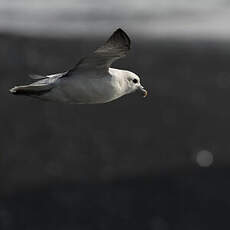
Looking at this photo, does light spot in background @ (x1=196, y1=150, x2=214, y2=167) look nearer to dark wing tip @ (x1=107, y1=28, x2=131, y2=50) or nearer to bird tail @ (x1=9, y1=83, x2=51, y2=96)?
bird tail @ (x1=9, y1=83, x2=51, y2=96)

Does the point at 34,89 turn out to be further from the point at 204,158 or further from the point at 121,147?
the point at 204,158

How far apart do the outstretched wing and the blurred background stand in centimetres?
1452

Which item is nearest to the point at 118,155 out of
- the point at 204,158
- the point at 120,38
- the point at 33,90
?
the point at 204,158

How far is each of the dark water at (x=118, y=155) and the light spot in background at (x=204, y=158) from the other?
0.20 feet

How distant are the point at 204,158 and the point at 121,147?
8.17 ft

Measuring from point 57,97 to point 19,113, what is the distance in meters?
17.2

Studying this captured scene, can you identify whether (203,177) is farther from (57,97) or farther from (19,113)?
(57,97)

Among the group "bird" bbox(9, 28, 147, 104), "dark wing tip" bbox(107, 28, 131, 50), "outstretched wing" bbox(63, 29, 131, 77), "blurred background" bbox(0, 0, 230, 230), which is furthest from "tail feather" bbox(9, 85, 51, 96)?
"blurred background" bbox(0, 0, 230, 230)

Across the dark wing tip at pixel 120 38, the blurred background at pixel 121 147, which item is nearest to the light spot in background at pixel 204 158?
the blurred background at pixel 121 147

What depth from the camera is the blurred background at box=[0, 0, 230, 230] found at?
26.2 meters

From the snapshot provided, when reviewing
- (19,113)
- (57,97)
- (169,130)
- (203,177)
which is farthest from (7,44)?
(57,97)

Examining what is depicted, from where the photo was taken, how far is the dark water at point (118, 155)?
26156 millimetres

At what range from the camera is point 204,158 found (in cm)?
2838

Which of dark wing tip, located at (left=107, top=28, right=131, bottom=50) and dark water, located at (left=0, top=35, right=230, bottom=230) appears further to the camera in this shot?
dark water, located at (left=0, top=35, right=230, bottom=230)
